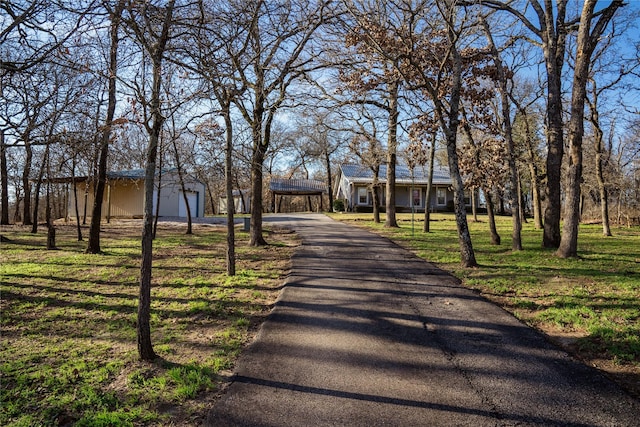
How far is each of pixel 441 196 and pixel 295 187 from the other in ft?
54.2

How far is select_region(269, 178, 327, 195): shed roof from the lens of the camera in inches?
1729

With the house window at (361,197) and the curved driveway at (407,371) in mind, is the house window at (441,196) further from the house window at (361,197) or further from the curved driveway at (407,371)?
the curved driveway at (407,371)

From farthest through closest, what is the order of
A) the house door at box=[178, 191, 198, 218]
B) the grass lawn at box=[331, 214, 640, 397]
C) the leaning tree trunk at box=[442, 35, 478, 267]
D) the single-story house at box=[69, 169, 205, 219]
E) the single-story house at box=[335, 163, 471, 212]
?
the single-story house at box=[335, 163, 471, 212] < the house door at box=[178, 191, 198, 218] < the single-story house at box=[69, 169, 205, 219] < the leaning tree trunk at box=[442, 35, 478, 267] < the grass lawn at box=[331, 214, 640, 397]

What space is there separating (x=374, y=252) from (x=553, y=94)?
7.12 meters

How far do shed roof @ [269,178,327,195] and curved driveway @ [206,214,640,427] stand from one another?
1458 inches

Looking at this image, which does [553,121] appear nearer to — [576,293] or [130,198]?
[576,293]

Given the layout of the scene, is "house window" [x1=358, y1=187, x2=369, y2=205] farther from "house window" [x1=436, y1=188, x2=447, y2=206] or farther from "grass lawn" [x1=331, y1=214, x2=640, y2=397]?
"grass lawn" [x1=331, y1=214, x2=640, y2=397]

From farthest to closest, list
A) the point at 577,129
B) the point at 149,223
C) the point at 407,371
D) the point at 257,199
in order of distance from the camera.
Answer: the point at 257,199
the point at 577,129
the point at 149,223
the point at 407,371

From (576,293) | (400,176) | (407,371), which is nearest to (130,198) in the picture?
(400,176)

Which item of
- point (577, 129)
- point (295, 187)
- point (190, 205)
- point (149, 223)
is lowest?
point (149, 223)

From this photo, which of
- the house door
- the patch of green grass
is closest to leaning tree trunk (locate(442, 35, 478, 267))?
the patch of green grass

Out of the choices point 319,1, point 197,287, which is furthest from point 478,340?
point 319,1

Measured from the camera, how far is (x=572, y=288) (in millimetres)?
7312

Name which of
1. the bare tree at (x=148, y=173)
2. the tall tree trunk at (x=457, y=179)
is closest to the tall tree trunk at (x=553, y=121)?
the tall tree trunk at (x=457, y=179)
